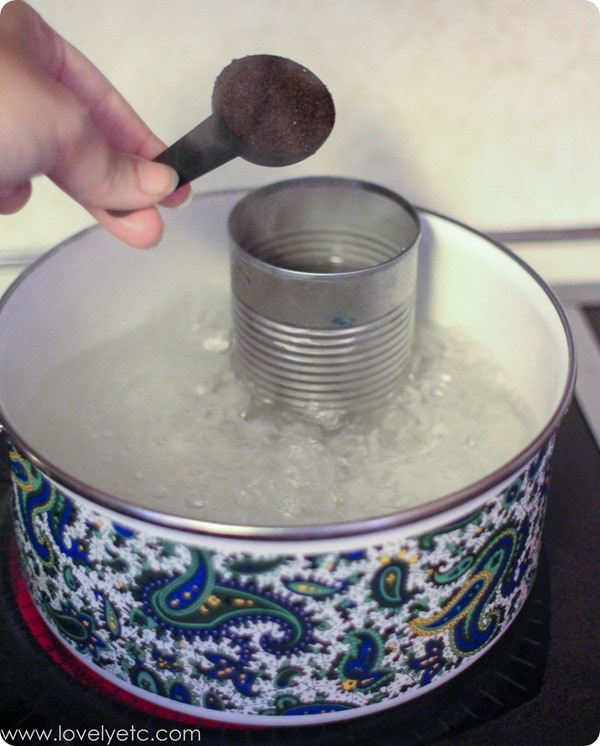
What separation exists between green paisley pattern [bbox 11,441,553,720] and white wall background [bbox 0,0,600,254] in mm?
492

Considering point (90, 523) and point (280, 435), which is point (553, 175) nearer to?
point (280, 435)

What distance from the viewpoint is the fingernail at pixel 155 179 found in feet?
2.21

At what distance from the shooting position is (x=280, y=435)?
0.86 metres

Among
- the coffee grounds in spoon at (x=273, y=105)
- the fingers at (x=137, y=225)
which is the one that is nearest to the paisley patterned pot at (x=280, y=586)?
the fingers at (x=137, y=225)

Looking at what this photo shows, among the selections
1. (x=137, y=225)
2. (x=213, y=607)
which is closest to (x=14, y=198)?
(x=137, y=225)

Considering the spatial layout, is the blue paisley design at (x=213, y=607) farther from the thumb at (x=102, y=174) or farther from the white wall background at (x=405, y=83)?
the white wall background at (x=405, y=83)

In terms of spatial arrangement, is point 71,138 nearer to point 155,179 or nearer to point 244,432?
point 155,179

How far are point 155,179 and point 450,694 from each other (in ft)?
1.58

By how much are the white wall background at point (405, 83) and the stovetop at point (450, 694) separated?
48cm

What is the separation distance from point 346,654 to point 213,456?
28 cm

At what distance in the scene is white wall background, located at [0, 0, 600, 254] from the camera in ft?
3.04

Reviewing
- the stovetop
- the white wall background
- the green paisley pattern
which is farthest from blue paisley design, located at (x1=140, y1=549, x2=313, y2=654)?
the white wall background

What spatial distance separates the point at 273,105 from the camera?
0.71m

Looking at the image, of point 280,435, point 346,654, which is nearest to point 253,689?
point 346,654
